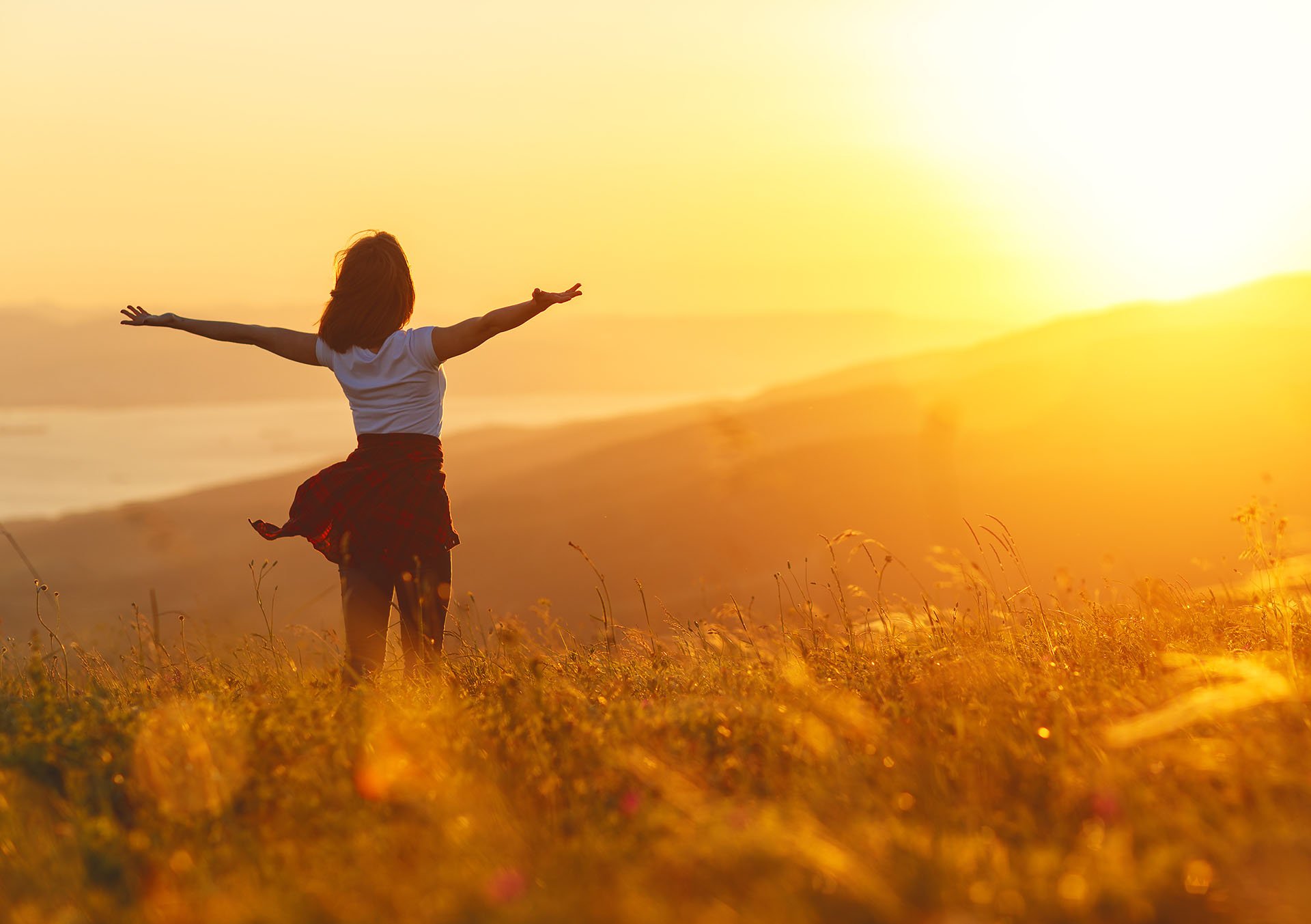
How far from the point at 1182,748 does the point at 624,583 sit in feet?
91.4

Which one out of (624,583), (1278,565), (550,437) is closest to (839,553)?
(624,583)

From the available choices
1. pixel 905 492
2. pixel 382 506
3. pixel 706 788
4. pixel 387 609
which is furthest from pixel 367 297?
pixel 905 492

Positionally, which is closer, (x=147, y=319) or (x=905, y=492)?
(x=147, y=319)

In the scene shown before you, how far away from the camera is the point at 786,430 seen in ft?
157

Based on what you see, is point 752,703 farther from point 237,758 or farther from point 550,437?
point 550,437

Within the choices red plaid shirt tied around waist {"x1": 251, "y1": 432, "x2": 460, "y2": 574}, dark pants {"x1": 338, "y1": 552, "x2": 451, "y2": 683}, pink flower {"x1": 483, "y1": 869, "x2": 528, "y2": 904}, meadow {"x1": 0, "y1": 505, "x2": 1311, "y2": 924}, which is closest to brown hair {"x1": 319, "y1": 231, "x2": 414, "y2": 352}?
red plaid shirt tied around waist {"x1": 251, "y1": 432, "x2": 460, "y2": 574}

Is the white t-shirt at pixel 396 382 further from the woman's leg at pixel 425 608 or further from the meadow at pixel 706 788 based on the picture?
the meadow at pixel 706 788

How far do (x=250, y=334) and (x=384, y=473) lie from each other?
3.29ft

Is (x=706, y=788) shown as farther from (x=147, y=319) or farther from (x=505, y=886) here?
(x=147, y=319)

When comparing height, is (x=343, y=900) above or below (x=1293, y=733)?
above

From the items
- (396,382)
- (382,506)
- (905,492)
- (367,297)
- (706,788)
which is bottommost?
(905,492)

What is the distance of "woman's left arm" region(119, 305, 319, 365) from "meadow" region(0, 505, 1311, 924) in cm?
147

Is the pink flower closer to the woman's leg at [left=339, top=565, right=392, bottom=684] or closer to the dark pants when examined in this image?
the dark pants

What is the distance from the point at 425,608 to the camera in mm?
4957
